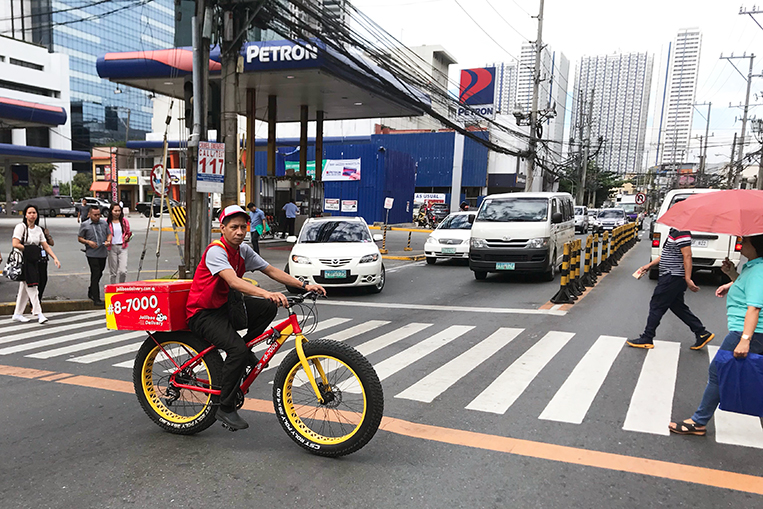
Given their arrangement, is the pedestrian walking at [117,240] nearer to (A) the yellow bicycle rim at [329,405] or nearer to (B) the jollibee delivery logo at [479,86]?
(A) the yellow bicycle rim at [329,405]

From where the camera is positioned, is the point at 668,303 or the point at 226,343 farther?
the point at 668,303

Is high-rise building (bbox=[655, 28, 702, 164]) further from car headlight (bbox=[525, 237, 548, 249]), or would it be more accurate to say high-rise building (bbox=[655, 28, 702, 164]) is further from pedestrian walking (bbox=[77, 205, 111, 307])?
pedestrian walking (bbox=[77, 205, 111, 307])

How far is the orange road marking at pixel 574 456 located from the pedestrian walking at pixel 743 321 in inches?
23.0

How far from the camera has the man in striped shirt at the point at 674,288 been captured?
22.3ft

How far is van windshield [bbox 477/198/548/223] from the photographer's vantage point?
1320cm

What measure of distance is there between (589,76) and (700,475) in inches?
2812

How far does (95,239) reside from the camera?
9.91 m

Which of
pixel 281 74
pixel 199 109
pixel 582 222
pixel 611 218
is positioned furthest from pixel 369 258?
pixel 611 218

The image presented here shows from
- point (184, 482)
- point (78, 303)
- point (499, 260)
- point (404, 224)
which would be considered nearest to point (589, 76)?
point (404, 224)

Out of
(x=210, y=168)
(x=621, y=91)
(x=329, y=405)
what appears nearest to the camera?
(x=329, y=405)

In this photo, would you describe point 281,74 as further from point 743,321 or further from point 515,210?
point 743,321

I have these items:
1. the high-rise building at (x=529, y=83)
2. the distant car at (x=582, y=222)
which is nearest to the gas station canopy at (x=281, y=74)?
the high-rise building at (x=529, y=83)

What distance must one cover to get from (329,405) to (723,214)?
3.08m

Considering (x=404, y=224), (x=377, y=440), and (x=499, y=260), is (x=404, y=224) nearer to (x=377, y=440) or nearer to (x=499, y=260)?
(x=499, y=260)
